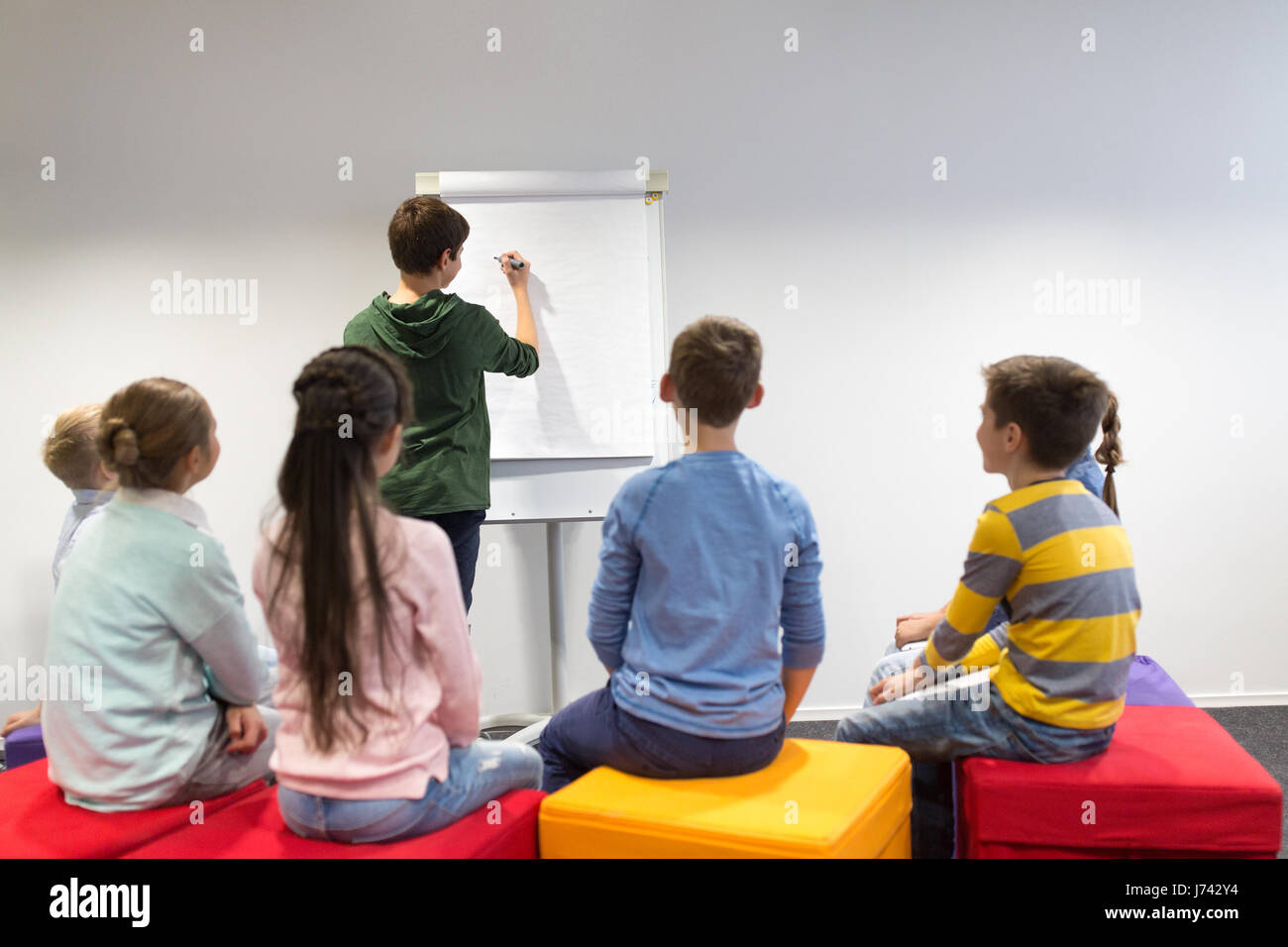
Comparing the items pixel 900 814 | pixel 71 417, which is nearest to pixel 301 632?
pixel 900 814

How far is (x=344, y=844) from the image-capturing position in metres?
1.52

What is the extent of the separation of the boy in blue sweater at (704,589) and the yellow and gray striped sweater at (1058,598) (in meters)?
0.31

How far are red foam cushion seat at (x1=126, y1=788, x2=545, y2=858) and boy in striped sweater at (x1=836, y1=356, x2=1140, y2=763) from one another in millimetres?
749

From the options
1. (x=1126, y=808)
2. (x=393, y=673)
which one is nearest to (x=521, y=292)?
(x=393, y=673)

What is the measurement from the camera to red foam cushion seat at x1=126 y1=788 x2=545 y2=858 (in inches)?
58.7

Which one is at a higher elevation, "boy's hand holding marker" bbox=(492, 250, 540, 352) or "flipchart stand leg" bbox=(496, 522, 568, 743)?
"boy's hand holding marker" bbox=(492, 250, 540, 352)

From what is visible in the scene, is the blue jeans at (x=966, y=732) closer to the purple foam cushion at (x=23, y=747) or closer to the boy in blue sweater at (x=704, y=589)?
the boy in blue sweater at (x=704, y=589)

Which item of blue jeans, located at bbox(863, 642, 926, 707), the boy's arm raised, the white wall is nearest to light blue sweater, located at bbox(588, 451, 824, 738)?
blue jeans, located at bbox(863, 642, 926, 707)

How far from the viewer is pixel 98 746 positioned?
5.45ft

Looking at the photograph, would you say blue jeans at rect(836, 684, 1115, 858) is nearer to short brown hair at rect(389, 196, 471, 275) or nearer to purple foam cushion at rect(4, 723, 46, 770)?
short brown hair at rect(389, 196, 471, 275)

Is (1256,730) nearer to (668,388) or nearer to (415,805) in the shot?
(668,388)

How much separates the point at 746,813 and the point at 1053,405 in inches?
35.0

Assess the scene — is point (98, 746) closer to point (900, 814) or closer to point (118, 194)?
point (900, 814)
